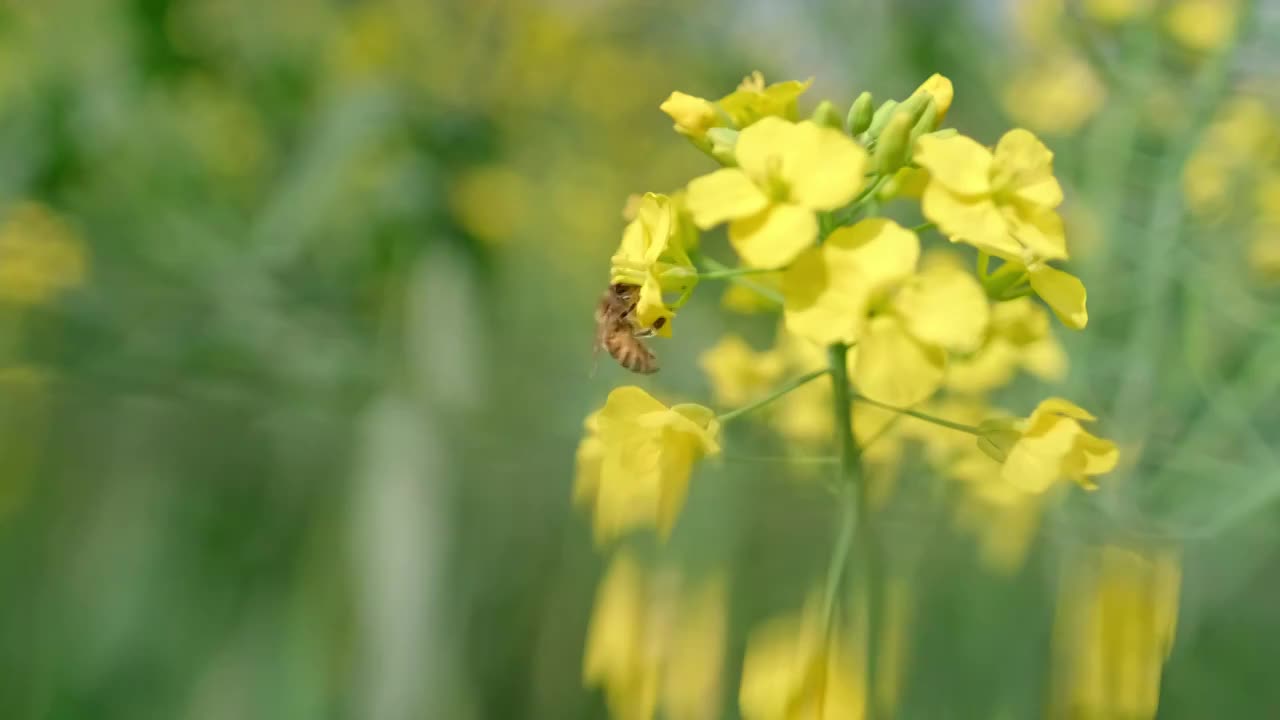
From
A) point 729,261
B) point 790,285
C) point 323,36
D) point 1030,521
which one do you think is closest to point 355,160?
point 323,36

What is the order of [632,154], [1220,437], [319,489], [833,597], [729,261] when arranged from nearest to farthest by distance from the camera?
[833,597], [1220,437], [319,489], [729,261], [632,154]

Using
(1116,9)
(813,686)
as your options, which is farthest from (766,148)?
(1116,9)

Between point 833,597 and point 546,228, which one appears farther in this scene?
point 546,228

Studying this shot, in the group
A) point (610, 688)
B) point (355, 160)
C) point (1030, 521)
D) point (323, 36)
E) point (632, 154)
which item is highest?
point (632, 154)

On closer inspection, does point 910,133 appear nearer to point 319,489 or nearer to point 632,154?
point 319,489

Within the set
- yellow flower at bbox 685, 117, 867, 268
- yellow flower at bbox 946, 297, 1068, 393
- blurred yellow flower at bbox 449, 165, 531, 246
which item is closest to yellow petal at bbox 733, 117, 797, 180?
yellow flower at bbox 685, 117, 867, 268

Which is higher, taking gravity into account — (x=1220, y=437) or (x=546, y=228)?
(x=546, y=228)

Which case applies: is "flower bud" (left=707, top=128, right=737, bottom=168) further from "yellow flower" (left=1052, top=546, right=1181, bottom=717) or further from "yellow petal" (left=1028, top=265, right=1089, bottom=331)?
"yellow flower" (left=1052, top=546, right=1181, bottom=717)

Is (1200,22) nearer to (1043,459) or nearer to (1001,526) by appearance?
(1001,526)
